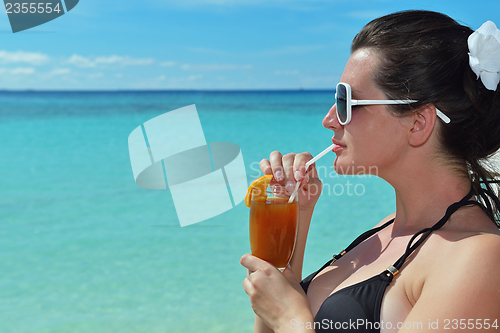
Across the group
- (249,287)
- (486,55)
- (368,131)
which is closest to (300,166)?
(368,131)

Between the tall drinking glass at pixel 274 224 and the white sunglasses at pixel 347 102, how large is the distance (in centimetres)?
37

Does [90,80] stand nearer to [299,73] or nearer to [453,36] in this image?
[299,73]

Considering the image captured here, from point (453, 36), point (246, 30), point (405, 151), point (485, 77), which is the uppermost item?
point (453, 36)

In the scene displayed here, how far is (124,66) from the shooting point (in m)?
39.4

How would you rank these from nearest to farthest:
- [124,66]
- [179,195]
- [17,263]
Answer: [17,263], [179,195], [124,66]

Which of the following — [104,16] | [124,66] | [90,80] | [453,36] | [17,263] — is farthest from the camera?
[90,80]

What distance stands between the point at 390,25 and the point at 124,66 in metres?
41.1

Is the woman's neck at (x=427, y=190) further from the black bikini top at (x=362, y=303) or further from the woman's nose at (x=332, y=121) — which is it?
the woman's nose at (x=332, y=121)

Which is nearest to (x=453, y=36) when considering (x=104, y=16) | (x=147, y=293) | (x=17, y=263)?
(x=147, y=293)

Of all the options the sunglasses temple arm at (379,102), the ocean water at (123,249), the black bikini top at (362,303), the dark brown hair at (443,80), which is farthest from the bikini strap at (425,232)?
the ocean water at (123,249)

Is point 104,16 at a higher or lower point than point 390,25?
lower

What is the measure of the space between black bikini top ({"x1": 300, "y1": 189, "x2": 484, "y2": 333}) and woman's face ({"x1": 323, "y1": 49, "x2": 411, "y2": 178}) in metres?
0.29

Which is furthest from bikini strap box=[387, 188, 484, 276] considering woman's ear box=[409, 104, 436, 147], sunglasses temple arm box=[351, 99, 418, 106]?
sunglasses temple arm box=[351, 99, 418, 106]

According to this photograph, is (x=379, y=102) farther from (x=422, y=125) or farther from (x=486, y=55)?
(x=486, y=55)
